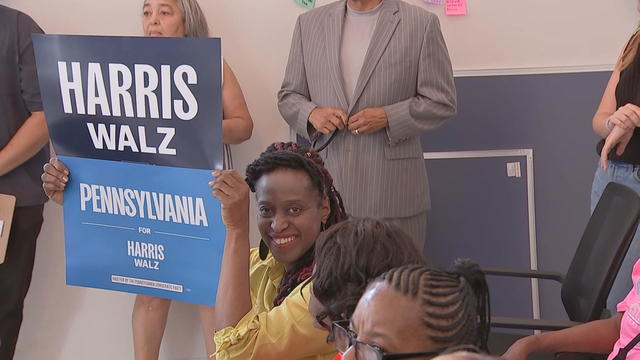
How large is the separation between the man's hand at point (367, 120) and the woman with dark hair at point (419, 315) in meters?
1.57

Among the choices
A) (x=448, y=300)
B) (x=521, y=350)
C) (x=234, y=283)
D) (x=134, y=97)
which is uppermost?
(x=134, y=97)

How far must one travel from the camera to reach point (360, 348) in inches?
39.6

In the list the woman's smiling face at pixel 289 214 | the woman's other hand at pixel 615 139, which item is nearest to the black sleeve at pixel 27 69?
the woman's smiling face at pixel 289 214

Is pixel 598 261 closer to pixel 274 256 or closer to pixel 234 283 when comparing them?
pixel 274 256

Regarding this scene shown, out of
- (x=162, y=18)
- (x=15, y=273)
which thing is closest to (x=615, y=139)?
(x=162, y=18)

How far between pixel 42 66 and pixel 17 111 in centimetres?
95

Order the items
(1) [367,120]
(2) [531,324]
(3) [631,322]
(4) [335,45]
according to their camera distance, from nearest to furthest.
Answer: (3) [631,322]
(2) [531,324]
(1) [367,120]
(4) [335,45]

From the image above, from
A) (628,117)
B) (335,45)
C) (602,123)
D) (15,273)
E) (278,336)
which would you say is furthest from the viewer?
(15,273)

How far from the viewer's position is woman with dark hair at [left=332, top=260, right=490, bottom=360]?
37.7 inches

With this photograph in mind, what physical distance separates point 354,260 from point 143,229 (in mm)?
766

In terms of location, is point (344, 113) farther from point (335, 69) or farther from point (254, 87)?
point (254, 87)

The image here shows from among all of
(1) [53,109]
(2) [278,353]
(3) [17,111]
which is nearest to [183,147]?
(1) [53,109]

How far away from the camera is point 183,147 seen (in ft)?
5.78

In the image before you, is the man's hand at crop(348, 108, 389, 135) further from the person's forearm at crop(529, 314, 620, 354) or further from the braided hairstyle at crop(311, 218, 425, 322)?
the braided hairstyle at crop(311, 218, 425, 322)
